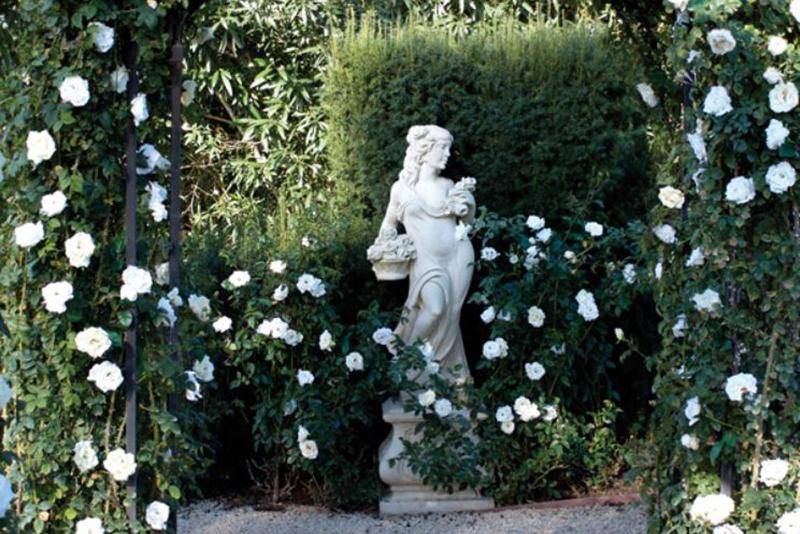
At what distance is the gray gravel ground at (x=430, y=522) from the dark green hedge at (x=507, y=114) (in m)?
1.58

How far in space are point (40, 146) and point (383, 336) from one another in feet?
8.07

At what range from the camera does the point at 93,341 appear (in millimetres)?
3814

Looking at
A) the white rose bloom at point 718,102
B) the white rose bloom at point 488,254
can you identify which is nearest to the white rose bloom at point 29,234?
the white rose bloom at point 718,102

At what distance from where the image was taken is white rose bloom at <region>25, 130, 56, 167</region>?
378 cm

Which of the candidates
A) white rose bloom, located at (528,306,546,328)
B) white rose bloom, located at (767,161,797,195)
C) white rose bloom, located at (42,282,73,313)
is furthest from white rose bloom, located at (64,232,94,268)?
white rose bloom, located at (528,306,546,328)

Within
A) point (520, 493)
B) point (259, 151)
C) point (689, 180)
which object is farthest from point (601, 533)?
point (259, 151)

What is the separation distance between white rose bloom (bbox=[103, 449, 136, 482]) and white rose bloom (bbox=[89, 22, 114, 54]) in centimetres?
117

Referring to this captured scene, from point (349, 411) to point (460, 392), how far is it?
51 centimetres

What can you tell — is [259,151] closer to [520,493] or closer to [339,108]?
[339,108]

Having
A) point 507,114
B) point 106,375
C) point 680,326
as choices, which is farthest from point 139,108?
point 507,114

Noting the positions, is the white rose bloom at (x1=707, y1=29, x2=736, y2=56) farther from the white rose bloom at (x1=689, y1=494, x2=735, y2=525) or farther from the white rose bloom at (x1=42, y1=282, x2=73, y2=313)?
the white rose bloom at (x1=42, y1=282, x2=73, y2=313)

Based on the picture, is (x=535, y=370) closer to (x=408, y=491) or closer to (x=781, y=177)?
(x=408, y=491)

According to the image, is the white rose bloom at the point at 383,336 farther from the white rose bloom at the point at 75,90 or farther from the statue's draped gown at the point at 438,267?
the white rose bloom at the point at 75,90

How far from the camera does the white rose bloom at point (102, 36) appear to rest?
147 inches
